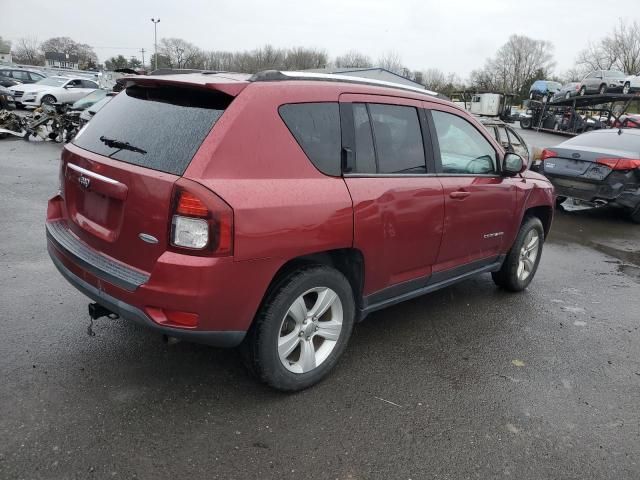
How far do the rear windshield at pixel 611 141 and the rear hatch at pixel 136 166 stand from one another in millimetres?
8267

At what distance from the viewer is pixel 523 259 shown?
16.3ft

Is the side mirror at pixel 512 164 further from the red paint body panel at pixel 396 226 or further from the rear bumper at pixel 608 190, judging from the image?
the rear bumper at pixel 608 190

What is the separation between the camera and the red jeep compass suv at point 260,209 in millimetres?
2467

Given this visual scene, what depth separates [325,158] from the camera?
2922 mm

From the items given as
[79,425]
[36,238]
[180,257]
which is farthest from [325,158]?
[36,238]

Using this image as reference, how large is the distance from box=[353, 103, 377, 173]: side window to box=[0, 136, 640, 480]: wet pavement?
4.36 feet

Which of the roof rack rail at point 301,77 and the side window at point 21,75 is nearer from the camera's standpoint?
A: the roof rack rail at point 301,77

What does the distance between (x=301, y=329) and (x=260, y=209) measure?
83 cm

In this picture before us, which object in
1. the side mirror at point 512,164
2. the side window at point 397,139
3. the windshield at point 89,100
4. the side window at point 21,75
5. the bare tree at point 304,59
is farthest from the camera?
the bare tree at point 304,59

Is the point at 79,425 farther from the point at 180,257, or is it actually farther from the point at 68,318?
the point at 68,318

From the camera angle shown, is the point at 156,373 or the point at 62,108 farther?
the point at 62,108

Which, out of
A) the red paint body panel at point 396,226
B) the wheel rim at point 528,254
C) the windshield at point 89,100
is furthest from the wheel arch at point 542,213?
the windshield at point 89,100

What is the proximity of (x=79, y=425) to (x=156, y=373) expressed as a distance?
0.59 m

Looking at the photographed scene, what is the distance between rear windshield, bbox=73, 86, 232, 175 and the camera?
2576 millimetres
